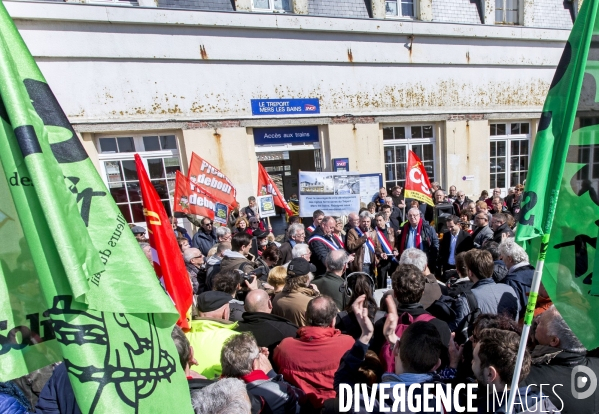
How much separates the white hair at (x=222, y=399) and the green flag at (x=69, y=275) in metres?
0.28

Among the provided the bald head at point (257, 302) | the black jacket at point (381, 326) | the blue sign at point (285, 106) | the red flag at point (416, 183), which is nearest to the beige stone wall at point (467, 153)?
the blue sign at point (285, 106)


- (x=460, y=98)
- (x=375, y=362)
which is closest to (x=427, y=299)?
(x=375, y=362)

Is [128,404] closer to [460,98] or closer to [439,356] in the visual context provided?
[439,356]

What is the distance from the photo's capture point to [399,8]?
9602 millimetres

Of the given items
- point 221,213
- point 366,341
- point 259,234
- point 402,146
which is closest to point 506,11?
point 402,146

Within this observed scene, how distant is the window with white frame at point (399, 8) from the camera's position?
9555mm

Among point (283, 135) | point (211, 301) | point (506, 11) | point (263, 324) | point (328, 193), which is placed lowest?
point (263, 324)

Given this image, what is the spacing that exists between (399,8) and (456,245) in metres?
7.78

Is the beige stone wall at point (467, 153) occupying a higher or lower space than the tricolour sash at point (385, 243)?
higher

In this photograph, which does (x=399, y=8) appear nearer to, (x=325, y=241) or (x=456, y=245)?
(x=456, y=245)

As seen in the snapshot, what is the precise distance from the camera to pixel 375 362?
206 centimetres

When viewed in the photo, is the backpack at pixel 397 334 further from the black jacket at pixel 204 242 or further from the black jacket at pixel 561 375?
the black jacket at pixel 204 242

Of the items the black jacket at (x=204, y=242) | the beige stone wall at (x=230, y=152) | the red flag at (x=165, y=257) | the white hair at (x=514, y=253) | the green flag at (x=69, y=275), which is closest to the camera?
the green flag at (x=69, y=275)

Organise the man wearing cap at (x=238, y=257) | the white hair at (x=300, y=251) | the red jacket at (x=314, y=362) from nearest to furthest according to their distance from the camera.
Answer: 1. the red jacket at (x=314, y=362)
2. the man wearing cap at (x=238, y=257)
3. the white hair at (x=300, y=251)
